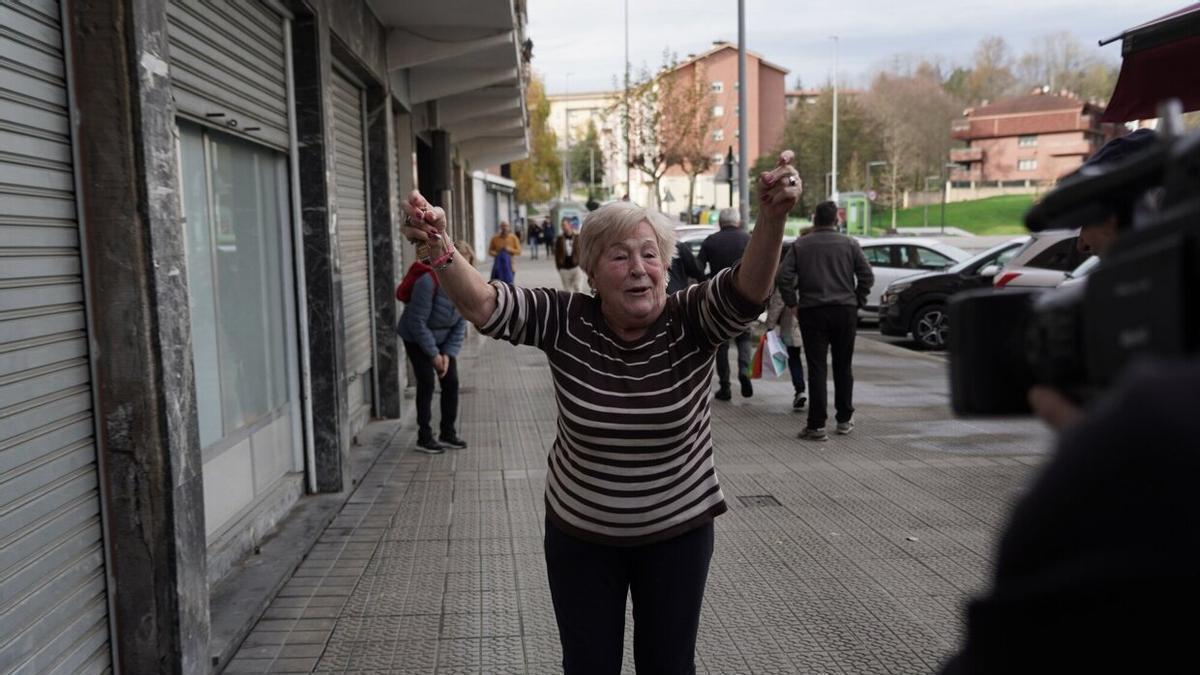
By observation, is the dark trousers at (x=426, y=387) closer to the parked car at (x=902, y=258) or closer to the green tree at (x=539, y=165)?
the parked car at (x=902, y=258)

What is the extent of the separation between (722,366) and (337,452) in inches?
200

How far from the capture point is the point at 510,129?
2269 cm

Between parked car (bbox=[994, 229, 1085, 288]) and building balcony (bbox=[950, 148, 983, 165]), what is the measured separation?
86752 mm

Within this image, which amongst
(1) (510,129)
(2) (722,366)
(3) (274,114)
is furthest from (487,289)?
(1) (510,129)

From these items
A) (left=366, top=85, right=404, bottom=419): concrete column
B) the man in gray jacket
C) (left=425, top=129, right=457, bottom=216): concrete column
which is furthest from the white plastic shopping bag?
(left=425, top=129, right=457, bottom=216): concrete column

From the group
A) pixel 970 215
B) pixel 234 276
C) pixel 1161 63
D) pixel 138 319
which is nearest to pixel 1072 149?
pixel 970 215

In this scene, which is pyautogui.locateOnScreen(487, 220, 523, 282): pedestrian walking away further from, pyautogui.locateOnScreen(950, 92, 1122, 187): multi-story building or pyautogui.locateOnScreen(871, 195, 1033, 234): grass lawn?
pyautogui.locateOnScreen(950, 92, 1122, 187): multi-story building

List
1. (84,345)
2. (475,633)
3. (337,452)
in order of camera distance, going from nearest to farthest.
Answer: (84,345) < (475,633) < (337,452)

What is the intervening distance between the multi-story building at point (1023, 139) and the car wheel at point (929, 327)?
74.2 metres

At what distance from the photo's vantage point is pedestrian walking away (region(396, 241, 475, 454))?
8.31 metres

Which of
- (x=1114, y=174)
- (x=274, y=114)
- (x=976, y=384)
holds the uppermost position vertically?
(x=274, y=114)

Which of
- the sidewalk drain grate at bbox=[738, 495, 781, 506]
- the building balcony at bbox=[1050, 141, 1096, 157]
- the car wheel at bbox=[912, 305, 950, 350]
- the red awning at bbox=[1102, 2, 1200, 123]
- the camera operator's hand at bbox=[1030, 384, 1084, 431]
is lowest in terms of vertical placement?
the sidewalk drain grate at bbox=[738, 495, 781, 506]

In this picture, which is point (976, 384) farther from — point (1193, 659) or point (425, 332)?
point (425, 332)

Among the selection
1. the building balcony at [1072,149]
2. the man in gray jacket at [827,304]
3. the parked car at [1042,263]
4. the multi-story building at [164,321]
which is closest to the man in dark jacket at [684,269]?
the man in gray jacket at [827,304]
